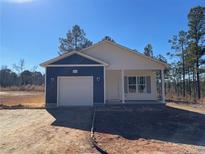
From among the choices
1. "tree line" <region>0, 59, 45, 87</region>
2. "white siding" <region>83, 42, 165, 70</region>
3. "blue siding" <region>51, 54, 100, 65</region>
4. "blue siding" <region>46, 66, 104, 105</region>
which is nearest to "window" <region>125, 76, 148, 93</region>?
"white siding" <region>83, 42, 165, 70</region>

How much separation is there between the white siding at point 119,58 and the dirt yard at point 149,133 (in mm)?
6289

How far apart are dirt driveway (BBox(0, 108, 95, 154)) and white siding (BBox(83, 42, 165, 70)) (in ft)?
24.7

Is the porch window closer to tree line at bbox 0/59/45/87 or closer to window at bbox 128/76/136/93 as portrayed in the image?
window at bbox 128/76/136/93

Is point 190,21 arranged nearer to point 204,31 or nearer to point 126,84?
point 204,31

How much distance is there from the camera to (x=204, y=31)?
31.0m

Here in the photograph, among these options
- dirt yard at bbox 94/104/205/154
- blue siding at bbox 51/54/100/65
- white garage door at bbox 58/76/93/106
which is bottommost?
dirt yard at bbox 94/104/205/154

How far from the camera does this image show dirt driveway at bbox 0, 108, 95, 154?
7.86 m

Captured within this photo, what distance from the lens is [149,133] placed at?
10383mm

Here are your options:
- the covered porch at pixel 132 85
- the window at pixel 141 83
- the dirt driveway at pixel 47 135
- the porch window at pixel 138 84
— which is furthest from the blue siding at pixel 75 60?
the dirt driveway at pixel 47 135

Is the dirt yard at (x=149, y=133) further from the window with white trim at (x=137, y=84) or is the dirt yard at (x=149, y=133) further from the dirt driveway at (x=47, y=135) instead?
the window with white trim at (x=137, y=84)

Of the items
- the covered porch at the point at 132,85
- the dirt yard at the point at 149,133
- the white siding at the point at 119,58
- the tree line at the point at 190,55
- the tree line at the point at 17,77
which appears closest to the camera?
the dirt yard at the point at 149,133

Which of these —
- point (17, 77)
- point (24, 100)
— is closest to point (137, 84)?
point (24, 100)

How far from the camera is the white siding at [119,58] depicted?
20.6 metres

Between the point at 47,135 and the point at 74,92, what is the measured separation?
936 centimetres
